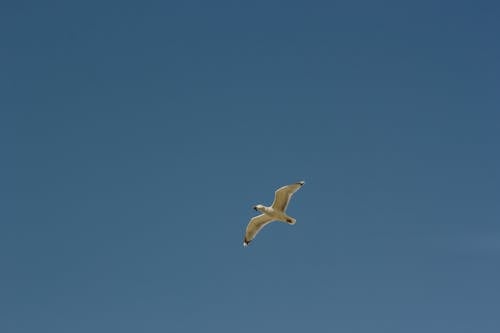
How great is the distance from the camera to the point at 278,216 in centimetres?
6369

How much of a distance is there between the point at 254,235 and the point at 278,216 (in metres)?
4.33

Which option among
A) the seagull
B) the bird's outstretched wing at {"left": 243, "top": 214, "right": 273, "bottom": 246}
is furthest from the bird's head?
the bird's outstretched wing at {"left": 243, "top": 214, "right": 273, "bottom": 246}

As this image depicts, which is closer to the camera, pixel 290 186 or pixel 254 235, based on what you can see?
pixel 290 186

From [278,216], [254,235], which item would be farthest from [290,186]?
[254,235]

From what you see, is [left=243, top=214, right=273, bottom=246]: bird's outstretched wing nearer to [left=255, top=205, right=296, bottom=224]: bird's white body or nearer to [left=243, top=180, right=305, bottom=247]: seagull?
[left=243, top=180, right=305, bottom=247]: seagull

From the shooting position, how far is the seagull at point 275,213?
6197 cm

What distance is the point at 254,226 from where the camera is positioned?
66750 millimetres

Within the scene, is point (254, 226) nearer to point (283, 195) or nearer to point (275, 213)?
point (275, 213)

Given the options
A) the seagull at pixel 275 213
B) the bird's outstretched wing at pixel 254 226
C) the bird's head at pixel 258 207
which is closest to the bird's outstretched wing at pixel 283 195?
the seagull at pixel 275 213

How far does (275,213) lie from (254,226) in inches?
159

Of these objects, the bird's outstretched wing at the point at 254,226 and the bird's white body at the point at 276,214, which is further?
the bird's outstretched wing at the point at 254,226

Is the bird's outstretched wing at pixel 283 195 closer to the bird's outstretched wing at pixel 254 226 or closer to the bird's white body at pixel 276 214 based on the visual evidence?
the bird's white body at pixel 276 214

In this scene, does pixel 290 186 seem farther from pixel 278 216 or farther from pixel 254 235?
pixel 254 235

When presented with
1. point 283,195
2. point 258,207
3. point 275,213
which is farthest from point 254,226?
point 283,195
